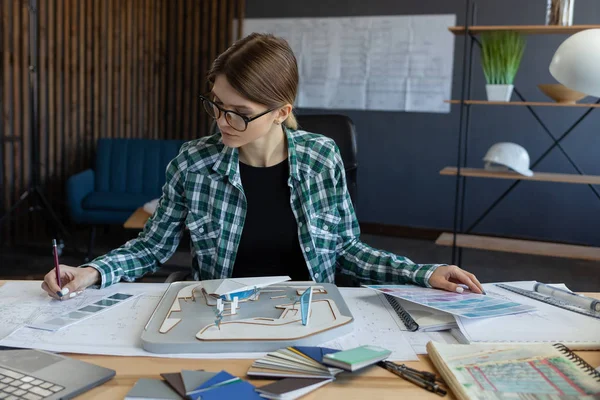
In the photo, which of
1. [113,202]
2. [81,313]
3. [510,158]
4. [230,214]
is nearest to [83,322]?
[81,313]

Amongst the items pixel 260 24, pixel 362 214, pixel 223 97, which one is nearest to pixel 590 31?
pixel 223 97

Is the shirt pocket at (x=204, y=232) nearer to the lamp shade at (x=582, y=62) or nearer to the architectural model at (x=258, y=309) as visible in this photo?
the architectural model at (x=258, y=309)

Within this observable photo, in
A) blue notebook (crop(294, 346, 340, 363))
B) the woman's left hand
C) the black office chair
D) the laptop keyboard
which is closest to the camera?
the laptop keyboard

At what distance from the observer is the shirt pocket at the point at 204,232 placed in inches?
64.9

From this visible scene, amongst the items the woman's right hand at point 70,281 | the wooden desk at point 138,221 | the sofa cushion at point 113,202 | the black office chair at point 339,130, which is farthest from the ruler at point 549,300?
the sofa cushion at point 113,202

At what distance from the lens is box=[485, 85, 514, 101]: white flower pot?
3671 mm

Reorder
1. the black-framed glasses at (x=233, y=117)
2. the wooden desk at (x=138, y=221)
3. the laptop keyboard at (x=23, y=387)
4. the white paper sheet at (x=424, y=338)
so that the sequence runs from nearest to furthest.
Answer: the laptop keyboard at (x=23, y=387) → the white paper sheet at (x=424, y=338) → the black-framed glasses at (x=233, y=117) → the wooden desk at (x=138, y=221)

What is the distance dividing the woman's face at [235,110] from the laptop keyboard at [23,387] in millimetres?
748

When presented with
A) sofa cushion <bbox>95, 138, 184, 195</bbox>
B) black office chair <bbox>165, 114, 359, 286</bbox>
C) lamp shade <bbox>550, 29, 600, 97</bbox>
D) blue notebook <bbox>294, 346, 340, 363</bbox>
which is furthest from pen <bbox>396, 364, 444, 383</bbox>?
sofa cushion <bbox>95, 138, 184, 195</bbox>

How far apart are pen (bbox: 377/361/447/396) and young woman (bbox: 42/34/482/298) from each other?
518mm

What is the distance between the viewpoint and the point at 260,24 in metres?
5.59

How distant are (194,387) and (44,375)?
0.75ft

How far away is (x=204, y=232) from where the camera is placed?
5.46ft

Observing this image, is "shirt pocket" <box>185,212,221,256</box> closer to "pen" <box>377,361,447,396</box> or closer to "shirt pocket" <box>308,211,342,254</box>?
"shirt pocket" <box>308,211,342,254</box>
